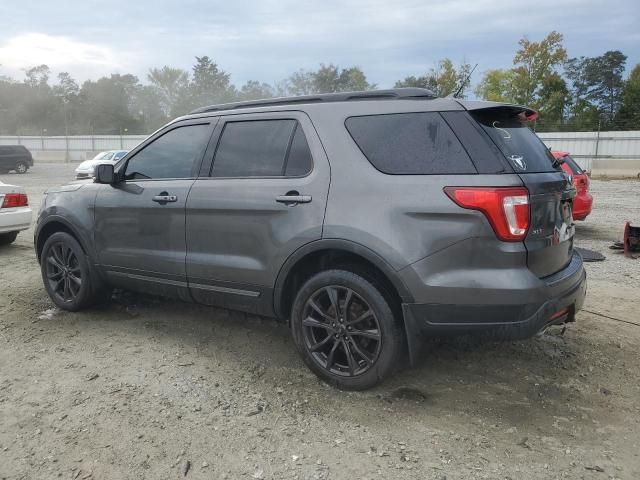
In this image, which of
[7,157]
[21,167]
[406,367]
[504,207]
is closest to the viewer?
[504,207]

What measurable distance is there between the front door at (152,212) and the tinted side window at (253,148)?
22cm

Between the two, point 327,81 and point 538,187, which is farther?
point 327,81

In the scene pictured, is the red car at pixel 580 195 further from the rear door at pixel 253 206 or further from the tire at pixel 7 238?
the tire at pixel 7 238

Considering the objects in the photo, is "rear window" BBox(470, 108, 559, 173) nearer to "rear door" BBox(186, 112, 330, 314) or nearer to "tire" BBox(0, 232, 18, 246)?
A: "rear door" BBox(186, 112, 330, 314)

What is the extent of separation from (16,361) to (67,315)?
1008mm

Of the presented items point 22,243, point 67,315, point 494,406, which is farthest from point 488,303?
point 22,243

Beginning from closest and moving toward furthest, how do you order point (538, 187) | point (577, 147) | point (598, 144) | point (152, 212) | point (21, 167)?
point (538, 187) → point (152, 212) → point (21, 167) → point (598, 144) → point (577, 147)

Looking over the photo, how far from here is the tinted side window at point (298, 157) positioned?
3533 millimetres

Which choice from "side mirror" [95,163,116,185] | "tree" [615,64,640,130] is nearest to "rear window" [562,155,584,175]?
"side mirror" [95,163,116,185]

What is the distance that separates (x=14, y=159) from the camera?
3138 centimetres

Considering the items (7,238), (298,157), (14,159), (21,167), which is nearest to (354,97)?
(298,157)

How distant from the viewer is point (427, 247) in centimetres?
302

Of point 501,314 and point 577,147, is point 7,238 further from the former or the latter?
point 577,147

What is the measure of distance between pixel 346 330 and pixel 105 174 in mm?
2475
